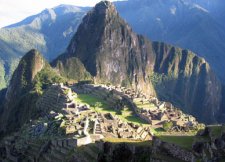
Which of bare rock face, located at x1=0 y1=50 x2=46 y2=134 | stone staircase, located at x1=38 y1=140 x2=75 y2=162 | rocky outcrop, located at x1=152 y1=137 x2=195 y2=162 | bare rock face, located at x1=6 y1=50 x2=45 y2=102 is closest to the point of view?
rocky outcrop, located at x1=152 y1=137 x2=195 y2=162

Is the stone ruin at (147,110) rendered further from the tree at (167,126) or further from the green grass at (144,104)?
the tree at (167,126)

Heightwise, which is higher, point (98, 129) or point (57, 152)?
point (98, 129)

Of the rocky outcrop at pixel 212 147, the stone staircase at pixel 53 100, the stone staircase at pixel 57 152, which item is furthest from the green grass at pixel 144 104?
the rocky outcrop at pixel 212 147

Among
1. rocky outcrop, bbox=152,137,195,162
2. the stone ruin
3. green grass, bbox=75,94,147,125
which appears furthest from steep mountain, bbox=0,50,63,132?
rocky outcrop, bbox=152,137,195,162

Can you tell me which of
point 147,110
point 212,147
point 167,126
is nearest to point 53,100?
point 147,110

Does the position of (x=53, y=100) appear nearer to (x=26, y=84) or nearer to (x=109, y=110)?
(x=109, y=110)

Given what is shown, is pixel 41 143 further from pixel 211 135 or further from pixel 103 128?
pixel 211 135

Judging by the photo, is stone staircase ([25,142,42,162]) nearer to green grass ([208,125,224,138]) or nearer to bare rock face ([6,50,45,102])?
green grass ([208,125,224,138])

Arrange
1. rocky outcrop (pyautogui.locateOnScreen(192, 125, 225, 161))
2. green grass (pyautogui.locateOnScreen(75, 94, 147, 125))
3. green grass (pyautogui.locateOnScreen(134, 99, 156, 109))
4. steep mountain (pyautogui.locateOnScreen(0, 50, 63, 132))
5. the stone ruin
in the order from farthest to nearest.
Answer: steep mountain (pyautogui.locateOnScreen(0, 50, 63, 132)), green grass (pyautogui.locateOnScreen(134, 99, 156, 109)), the stone ruin, green grass (pyautogui.locateOnScreen(75, 94, 147, 125)), rocky outcrop (pyautogui.locateOnScreen(192, 125, 225, 161))

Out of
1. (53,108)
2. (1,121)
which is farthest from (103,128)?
(1,121)
